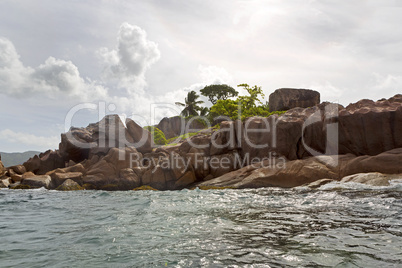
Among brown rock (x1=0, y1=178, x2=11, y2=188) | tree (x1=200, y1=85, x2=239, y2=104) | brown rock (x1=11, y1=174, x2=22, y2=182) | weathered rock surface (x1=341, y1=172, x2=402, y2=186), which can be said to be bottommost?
brown rock (x1=0, y1=178, x2=11, y2=188)

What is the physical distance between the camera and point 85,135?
28594 mm

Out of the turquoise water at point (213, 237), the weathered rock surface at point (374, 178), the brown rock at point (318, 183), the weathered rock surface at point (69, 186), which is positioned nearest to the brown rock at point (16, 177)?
the weathered rock surface at point (69, 186)

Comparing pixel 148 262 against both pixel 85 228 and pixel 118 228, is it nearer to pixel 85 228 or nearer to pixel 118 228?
pixel 118 228

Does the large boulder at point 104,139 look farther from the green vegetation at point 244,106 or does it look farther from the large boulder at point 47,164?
the green vegetation at point 244,106

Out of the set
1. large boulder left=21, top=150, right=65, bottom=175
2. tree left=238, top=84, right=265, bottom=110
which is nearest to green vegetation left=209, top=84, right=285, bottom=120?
tree left=238, top=84, right=265, bottom=110

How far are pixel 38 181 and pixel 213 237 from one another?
70.0ft

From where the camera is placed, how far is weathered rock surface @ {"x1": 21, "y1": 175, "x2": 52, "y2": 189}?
70.6 feet

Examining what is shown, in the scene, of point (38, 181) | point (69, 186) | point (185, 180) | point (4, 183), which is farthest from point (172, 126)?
point (185, 180)

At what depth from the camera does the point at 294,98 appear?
116 ft

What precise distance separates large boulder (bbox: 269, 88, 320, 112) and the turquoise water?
27.6m

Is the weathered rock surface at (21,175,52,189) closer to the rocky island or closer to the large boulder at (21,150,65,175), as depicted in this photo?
the rocky island

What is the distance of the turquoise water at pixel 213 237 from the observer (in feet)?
14.2

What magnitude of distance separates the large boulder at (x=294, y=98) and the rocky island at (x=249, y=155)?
12.1m

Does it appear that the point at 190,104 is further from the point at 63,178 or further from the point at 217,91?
the point at 63,178
